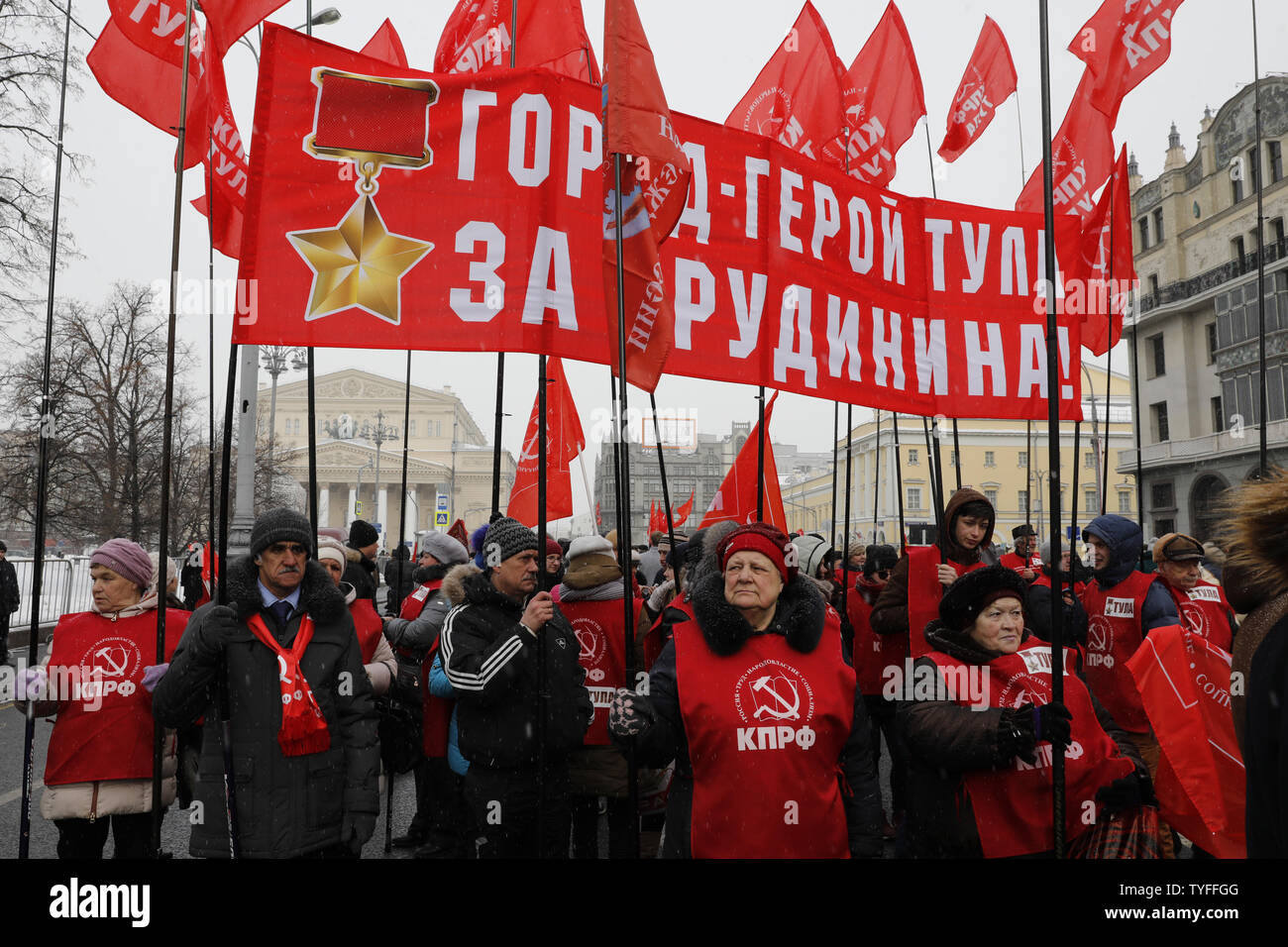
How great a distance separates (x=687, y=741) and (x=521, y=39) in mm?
3758

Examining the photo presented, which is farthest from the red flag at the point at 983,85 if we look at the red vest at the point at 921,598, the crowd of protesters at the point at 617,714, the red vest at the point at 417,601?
the red vest at the point at 417,601

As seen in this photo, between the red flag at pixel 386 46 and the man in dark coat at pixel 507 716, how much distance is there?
4.61 meters

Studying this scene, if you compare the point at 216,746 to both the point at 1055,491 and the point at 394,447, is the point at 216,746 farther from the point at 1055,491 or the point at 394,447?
the point at 394,447

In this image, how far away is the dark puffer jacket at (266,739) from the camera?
10.6ft

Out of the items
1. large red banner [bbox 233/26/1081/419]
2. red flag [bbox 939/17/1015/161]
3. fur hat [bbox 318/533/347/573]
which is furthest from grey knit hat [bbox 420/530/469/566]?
red flag [bbox 939/17/1015/161]

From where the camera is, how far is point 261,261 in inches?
138

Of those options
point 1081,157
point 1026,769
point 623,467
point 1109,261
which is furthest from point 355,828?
point 1081,157

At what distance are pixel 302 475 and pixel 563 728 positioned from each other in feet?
243

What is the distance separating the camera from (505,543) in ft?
13.1

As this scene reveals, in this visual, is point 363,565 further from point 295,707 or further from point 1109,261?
point 1109,261

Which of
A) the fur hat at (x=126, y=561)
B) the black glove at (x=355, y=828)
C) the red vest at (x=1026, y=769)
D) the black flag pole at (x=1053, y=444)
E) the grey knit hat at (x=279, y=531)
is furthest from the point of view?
the fur hat at (x=126, y=561)

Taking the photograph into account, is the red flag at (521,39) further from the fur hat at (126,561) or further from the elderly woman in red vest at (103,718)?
the elderly woman in red vest at (103,718)

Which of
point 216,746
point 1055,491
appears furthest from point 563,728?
point 1055,491
